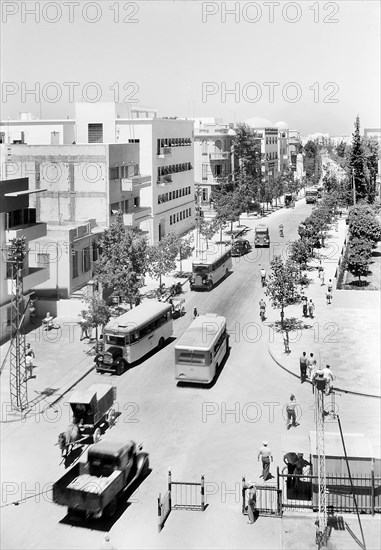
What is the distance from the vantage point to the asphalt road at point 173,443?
1266 cm

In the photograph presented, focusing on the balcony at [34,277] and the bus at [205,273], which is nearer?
the balcony at [34,277]

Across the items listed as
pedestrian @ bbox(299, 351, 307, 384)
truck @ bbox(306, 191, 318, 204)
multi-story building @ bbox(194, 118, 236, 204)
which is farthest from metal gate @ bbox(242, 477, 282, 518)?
truck @ bbox(306, 191, 318, 204)

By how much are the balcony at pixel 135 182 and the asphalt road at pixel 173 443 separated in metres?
12.8

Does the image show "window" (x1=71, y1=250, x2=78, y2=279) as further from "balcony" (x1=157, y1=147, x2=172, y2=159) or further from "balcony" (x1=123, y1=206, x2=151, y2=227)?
"balcony" (x1=157, y1=147, x2=172, y2=159)

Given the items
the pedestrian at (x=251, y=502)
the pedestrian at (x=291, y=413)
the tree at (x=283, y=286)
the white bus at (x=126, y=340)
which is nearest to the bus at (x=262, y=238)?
the tree at (x=283, y=286)

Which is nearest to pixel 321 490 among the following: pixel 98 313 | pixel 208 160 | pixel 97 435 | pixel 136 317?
pixel 97 435

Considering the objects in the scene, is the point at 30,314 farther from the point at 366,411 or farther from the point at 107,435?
the point at 366,411

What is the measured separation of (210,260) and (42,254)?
321 inches

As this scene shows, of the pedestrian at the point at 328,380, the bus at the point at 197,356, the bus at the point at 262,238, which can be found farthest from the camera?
the bus at the point at 262,238

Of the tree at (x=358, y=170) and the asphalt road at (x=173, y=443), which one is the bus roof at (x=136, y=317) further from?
the tree at (x=358, y=170)

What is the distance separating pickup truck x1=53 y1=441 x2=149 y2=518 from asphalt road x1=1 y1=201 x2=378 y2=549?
29cm

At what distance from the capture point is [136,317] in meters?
22.2

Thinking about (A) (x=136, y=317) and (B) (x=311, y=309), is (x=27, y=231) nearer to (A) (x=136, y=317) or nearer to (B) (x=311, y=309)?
(A) (x=136, y=317)

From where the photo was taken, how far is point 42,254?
29203 mm
